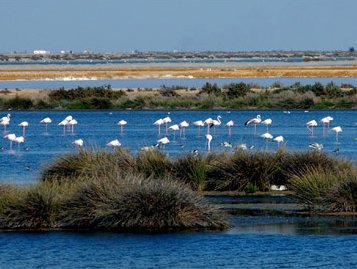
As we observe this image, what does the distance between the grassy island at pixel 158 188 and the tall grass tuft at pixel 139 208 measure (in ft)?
0.05

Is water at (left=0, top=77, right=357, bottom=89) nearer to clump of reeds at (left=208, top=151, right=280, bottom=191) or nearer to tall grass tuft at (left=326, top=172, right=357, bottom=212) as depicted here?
clump of reeds at (left=208, top=151, right=280, bottom=191)

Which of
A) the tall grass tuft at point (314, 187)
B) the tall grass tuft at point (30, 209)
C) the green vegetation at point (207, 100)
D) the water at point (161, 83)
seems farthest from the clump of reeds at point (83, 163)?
the water at point (161, 83)

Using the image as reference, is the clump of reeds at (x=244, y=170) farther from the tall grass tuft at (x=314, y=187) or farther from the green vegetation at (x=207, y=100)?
the green vegetation at (x=207, y=100)

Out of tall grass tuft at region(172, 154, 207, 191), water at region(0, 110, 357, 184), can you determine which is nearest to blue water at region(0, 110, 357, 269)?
tall grass tuft at region(172, 154, 207, 191)

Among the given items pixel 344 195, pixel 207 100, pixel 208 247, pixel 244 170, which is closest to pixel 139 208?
pixel 208 247

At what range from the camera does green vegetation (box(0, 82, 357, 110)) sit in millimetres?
A: 59438

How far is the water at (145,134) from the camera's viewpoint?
33.5 m

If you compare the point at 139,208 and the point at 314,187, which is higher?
the point at 314,187

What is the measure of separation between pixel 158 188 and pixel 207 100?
42.6m

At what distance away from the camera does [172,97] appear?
62.7 m

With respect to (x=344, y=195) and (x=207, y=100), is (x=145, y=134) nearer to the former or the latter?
(x=207, y=100)

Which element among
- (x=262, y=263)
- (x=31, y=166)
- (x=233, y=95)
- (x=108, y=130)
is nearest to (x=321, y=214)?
(x=262, y=263)

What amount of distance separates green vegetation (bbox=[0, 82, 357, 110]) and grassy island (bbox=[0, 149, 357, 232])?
116 ft

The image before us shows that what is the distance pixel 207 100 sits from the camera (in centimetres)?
6088
